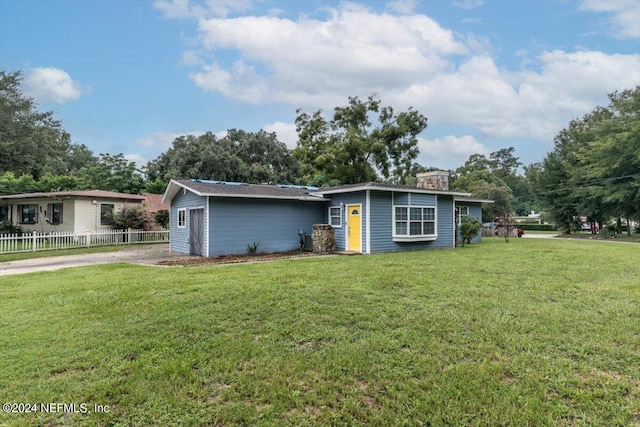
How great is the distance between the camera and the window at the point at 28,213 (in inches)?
850

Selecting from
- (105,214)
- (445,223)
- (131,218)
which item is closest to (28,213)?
(105,214)

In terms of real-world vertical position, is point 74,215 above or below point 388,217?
above

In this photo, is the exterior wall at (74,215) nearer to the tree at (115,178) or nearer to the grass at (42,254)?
the grass at (42,254)

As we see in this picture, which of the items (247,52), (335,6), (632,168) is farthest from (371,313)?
(632,168)

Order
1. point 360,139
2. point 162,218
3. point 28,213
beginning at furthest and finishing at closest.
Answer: point 360,139 → point 162,218 → point 28,213

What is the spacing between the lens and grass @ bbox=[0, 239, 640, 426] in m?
2.76

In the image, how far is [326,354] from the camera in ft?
12.1

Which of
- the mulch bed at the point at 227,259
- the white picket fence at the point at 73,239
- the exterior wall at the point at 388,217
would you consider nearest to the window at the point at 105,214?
the white picket fence at the point at 73,239

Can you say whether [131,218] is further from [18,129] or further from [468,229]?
[468,229]

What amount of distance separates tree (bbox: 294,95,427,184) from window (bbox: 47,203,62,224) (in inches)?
736

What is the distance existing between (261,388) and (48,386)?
1.83 metres

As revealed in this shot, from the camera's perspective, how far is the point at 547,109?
20688 millimetres

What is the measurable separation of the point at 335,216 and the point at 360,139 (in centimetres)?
1733

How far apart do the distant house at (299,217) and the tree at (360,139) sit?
641 inches
